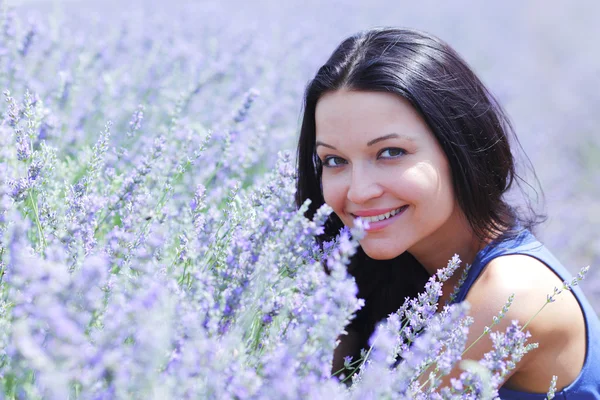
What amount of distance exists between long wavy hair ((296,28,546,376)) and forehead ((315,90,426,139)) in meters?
0.02

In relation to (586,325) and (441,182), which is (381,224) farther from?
(586,325)

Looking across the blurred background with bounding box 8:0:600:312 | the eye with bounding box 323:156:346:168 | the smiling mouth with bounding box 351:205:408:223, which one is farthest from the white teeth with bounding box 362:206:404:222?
the blurred background with bounding box 8:0:600:312

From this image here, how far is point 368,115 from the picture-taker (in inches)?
75.3

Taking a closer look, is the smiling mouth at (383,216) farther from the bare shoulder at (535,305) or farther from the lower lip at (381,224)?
the bare shoulder at (535,305)

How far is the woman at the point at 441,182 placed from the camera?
1873 millimetres

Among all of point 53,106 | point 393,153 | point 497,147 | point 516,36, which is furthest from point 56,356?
point 516,36

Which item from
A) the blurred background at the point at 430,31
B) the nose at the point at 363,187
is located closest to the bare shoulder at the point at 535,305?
the nose at the point at 363,187

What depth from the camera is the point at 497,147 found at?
7.22 feet

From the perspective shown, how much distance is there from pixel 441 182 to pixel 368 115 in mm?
285

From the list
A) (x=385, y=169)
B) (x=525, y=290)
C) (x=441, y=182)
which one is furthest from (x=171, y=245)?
(x=525, y=290)

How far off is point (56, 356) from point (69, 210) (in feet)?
2.30

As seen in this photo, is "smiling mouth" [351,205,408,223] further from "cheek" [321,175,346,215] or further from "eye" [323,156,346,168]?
"eye" [323,156,346,168]

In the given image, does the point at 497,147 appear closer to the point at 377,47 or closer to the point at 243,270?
the point at 377,47

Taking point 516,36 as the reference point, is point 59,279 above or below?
above
